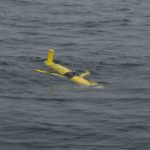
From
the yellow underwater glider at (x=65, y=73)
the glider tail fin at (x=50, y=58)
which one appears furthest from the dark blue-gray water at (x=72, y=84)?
the glider tail fin at (x=50, y=58)

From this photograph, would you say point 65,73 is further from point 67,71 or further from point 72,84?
point 72,84

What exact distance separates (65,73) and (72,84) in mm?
1276

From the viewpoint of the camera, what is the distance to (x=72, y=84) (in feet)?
88.8

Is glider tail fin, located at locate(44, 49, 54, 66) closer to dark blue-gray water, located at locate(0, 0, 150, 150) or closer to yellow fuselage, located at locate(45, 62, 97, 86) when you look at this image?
yellow fuselage, located at locate(45, 62, 97, 86)

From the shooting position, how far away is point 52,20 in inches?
1582

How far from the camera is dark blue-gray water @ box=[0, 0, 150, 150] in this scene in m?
21.2

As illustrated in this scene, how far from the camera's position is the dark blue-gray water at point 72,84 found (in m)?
21.2

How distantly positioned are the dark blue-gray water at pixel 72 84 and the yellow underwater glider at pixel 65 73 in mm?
391

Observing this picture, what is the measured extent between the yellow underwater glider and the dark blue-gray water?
15.4 inches

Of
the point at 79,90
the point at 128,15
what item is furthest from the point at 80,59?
the point at 128,15

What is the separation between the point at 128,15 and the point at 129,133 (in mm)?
22193

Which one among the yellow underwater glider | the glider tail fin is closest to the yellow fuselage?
the yellow underwater glider

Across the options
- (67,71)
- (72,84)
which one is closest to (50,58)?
A: (67,71)

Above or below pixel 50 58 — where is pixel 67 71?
below
